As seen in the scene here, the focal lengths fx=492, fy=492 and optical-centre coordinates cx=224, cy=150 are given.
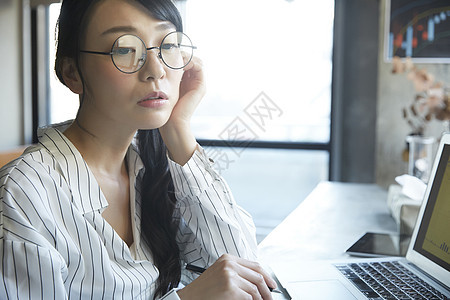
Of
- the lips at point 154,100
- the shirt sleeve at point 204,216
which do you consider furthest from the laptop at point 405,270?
the lips at point 154,100

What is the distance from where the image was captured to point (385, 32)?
2531 mm

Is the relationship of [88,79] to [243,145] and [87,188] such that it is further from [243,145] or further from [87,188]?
[243,145]

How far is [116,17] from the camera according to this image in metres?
0.84

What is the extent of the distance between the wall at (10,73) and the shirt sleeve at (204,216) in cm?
288

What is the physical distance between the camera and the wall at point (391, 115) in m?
2.49

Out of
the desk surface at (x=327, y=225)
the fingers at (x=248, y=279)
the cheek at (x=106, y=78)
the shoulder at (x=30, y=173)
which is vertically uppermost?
the cheek at (x=106, y=78)

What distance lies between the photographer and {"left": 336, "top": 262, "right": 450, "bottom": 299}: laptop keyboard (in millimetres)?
857

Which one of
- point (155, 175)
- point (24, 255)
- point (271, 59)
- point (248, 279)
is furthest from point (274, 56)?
point (24, 255)

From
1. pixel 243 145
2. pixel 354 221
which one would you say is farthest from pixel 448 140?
pixel 243 145

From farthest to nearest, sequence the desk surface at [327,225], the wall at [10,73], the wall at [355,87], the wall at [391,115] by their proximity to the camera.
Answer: the wall at [10,73] < the wall at [355,87] < the wall at [391,115] < the desk surface at [327,225]

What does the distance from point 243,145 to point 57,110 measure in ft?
4.97

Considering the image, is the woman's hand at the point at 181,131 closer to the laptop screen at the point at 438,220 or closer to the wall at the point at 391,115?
the laptop screen at the point at 438,220

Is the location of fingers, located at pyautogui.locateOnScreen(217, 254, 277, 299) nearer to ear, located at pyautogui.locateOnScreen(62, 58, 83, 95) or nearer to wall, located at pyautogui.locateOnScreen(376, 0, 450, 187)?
ear, located at pyautogui.locateOnScreen(62, 58, 83, 95)

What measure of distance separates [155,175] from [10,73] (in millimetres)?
2901
